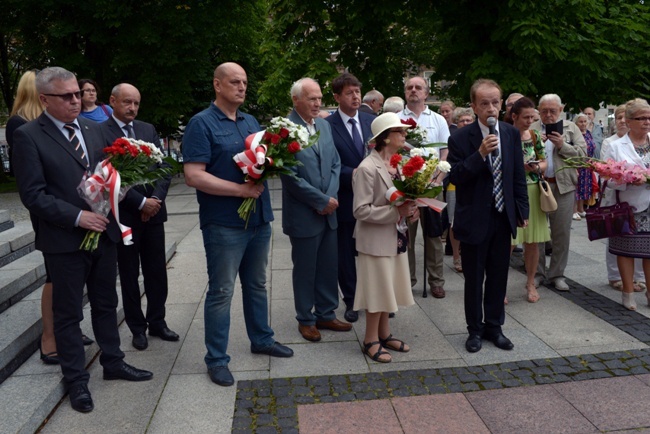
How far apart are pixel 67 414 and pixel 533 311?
4330mm

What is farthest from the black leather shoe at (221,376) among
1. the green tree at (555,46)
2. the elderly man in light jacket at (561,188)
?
the green tree at (555,46)

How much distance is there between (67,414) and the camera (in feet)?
12.6

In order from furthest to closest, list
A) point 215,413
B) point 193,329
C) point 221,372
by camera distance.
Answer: point 193,329, point 221,372, point 215,413

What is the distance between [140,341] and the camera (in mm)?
4980

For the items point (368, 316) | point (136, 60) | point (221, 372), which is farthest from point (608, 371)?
point (136, 60)

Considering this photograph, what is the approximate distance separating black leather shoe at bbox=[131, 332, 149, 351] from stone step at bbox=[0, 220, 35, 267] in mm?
2068

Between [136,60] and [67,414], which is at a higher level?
[136,60]

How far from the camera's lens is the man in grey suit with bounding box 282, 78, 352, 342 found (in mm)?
4809

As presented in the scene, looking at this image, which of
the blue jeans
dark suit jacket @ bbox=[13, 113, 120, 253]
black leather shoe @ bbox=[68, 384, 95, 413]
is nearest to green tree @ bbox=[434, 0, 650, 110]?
the blue jeans

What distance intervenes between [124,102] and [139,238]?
45.6 inches

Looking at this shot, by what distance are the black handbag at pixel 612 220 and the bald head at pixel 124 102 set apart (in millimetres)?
4549

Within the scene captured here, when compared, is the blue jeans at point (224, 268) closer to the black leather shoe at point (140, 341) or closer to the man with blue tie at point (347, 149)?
the black leather shoe at point (140, 341)

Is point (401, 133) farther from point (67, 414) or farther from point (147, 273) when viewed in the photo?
point (67, 414)

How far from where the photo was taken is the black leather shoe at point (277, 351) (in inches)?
186
